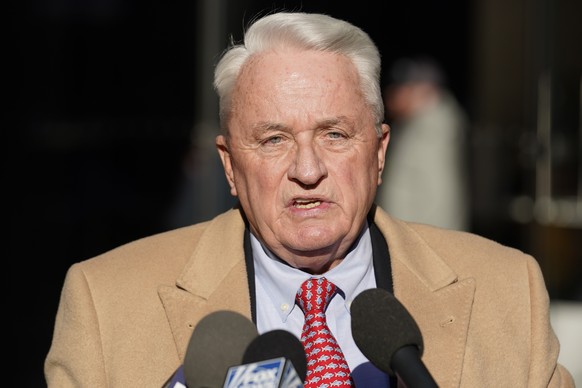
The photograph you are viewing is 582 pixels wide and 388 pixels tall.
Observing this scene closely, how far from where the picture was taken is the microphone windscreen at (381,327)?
2.19 meters

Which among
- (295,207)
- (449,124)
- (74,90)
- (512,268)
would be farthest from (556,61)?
(295,207)

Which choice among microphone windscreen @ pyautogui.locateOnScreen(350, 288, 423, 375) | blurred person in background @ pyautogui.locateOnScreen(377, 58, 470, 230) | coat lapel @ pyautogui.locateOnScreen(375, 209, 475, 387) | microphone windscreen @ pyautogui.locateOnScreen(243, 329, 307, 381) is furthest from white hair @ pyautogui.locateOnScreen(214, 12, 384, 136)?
blurred person in background @ pyautogui.locateOnScreen(377, 58, 470, 230)

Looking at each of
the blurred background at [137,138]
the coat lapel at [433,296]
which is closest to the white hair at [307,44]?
the coat lapel at [433,296]

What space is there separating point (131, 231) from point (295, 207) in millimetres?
4434

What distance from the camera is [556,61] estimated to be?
7.19 m

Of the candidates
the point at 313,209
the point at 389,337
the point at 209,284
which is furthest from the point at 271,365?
the point at 209,284

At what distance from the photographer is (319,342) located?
2.67m

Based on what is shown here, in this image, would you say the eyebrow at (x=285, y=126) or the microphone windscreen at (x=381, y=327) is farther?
the eyebrow at (x=285, y=126)

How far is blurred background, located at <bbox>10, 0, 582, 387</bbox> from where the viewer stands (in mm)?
6695

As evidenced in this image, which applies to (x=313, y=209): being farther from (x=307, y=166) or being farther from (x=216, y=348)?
(x=216, y=348)

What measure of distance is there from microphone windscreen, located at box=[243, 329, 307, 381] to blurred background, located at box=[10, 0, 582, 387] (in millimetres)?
4401

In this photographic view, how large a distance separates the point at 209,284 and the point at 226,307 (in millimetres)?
93

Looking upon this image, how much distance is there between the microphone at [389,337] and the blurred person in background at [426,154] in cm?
501

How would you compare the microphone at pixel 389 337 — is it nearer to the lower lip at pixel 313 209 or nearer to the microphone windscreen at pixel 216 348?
the microphone windscreen at pixel 216 348
